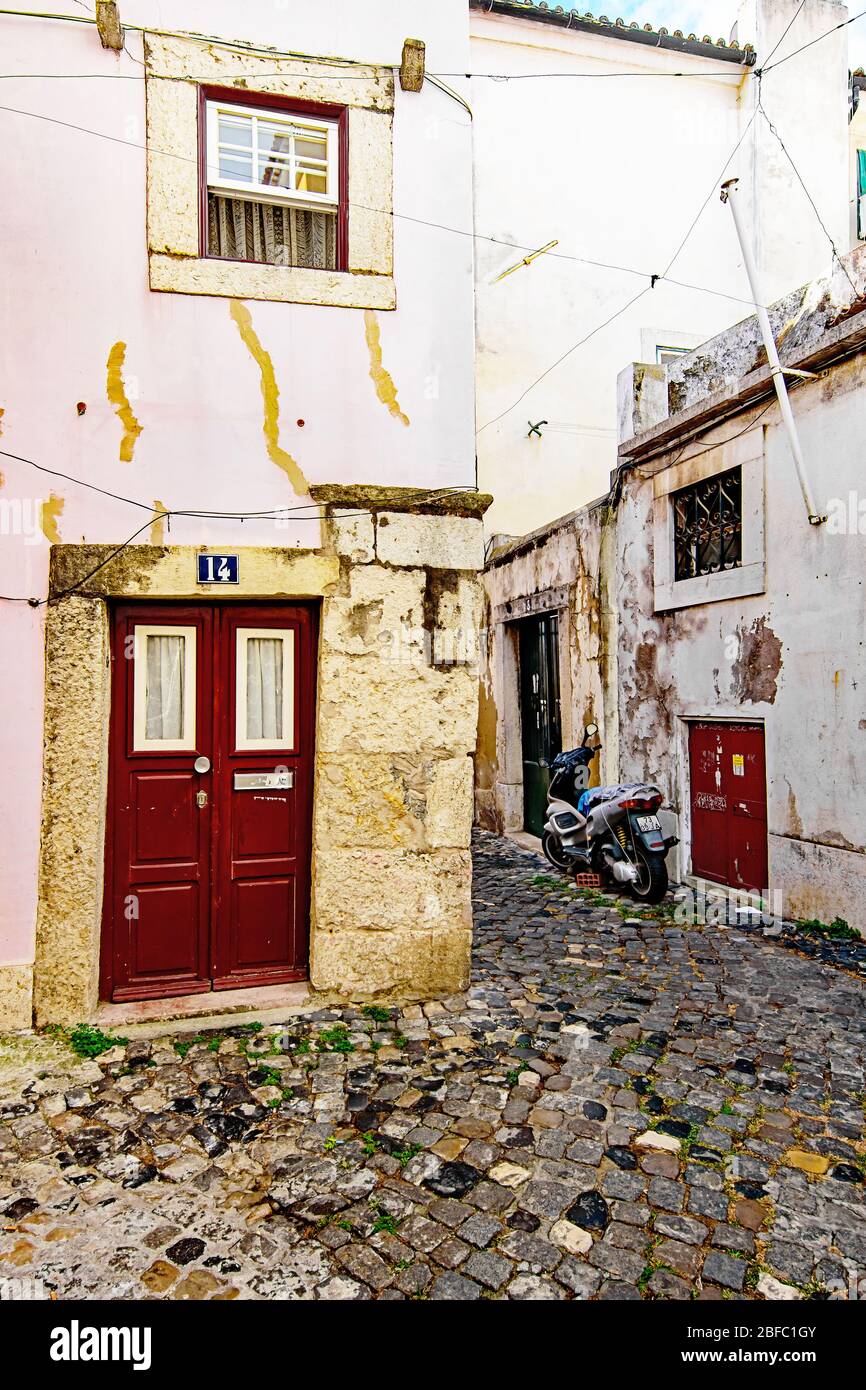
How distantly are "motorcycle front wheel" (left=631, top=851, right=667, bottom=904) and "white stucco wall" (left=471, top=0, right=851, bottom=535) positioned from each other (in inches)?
258

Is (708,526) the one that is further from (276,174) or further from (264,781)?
(264,781)

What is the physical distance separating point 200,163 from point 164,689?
9.51 feet

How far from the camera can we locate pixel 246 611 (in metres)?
4.39

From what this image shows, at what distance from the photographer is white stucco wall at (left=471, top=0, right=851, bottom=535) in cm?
1107

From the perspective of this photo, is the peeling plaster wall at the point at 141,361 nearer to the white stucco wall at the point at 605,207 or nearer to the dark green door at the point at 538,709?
the dark green door at the point at 538,709

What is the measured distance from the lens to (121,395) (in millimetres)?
4105

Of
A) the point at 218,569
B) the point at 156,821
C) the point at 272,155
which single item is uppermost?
the point at 272,155

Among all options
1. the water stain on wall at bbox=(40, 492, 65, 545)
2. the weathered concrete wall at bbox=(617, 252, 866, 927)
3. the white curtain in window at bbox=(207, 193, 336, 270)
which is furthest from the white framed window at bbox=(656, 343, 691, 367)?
the water stain on wall at bbox=(40, 492, 65, 545)

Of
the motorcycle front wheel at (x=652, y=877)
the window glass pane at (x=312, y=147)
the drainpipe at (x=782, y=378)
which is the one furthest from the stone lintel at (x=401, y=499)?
the motorcycle front wheel at (x=652, y=877)

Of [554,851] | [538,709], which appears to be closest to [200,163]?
[554,851]

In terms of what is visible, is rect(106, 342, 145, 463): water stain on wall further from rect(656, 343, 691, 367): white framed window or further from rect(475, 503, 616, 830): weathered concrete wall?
rect(656, 343, 691, 367): white framed window
